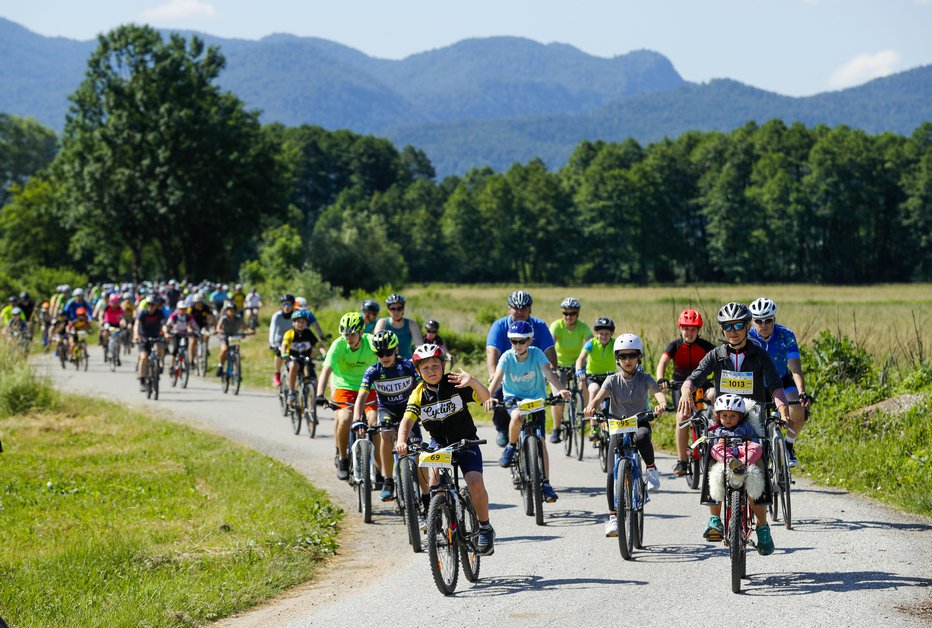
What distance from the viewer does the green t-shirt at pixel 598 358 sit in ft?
44.3

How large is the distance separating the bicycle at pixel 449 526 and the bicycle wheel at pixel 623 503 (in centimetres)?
119

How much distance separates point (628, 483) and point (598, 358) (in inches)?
192

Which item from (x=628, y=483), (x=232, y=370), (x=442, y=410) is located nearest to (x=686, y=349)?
(x=628, y=483)

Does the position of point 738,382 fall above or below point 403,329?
below

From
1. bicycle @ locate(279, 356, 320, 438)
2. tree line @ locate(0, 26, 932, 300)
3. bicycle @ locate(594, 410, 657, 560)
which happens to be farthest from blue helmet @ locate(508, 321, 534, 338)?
tree line @ locate(0, 26, 932, 300)

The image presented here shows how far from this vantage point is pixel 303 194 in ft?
510

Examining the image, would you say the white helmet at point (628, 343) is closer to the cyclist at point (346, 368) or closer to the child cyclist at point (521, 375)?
the child cyclist at point (521, 375)

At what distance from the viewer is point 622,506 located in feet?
28.5

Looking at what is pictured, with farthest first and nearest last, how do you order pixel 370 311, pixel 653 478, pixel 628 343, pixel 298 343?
pixel 298 343 < pixel 370 311 < pixel 628 343 < pixel 653 478

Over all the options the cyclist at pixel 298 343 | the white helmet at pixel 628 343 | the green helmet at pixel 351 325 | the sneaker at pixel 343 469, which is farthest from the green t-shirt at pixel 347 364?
the cyclist at pixel 298 343

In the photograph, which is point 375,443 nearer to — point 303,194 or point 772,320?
point 772,320

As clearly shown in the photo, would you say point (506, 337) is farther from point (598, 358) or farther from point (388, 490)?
point (388, 490)

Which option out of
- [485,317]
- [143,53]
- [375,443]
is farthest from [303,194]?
[375,443]

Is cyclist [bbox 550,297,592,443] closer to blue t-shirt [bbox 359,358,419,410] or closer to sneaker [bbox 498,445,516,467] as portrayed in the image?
sneaker [bbox 498,445,516,467]
